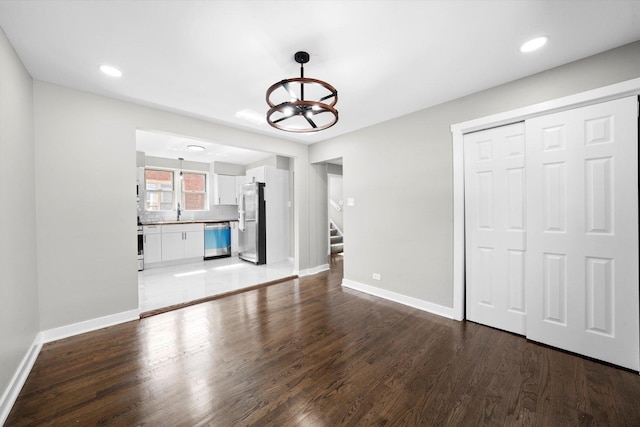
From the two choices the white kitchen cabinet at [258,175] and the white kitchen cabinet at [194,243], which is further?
the white kitchen cabinet at [194,243]

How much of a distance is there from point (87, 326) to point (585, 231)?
16.3 ft

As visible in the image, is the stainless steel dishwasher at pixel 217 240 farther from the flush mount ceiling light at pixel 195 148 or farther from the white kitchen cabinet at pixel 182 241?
the flush mount ceiling light at pixel 195 148

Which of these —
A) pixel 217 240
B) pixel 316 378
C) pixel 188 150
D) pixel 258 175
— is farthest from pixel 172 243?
pixel 316 378

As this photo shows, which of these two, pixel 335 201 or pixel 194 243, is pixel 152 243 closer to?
pixel 194 243

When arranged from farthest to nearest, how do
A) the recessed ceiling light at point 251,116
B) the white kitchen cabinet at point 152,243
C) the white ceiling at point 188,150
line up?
the white kitchen cabinet at point 152,243
the white ceiling at point 188,150
the recessed ceiling light at point 251,116

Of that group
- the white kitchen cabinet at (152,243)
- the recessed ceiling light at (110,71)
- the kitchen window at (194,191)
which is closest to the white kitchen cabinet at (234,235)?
the kitchen window at (194,191)

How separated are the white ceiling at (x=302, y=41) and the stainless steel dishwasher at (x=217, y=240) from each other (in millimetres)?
3980

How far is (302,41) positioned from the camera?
6.24 feet

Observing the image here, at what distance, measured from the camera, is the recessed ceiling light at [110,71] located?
7.34 feet

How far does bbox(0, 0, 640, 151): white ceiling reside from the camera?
63.3 inches

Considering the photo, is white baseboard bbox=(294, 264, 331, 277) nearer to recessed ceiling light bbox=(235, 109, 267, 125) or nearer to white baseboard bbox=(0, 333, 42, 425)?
recessed ceiling light bbox=(235, 109, 267, 125)

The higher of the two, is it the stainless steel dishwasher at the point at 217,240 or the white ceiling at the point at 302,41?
the white ceiling at the point at 302,41

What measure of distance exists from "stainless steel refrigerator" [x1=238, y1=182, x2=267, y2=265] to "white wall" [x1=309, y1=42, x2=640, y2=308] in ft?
7.66

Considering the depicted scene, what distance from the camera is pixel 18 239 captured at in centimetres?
195
